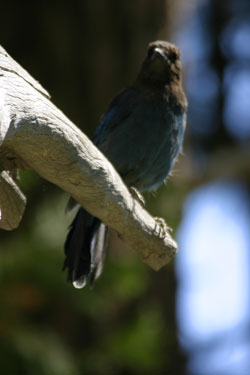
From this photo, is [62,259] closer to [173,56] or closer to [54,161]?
[173,56]

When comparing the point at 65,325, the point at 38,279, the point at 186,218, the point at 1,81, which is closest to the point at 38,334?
the point at 38,279

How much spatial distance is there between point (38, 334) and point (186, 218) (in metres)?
2.26

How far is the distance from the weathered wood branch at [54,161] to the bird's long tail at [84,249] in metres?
0.48

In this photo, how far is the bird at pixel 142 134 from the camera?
463 cm

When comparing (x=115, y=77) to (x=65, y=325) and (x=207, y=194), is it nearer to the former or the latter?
(x=207, y=194)

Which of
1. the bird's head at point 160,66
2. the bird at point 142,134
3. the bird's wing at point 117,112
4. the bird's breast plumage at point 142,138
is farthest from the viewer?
the bird's head at point 160,66

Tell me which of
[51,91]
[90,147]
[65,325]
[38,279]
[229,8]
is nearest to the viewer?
[90,147]

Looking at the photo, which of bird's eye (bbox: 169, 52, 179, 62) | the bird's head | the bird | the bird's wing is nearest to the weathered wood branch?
the bird

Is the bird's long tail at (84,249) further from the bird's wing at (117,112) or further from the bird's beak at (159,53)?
the bird's beak at (159,53)

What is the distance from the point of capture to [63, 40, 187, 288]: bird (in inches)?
182

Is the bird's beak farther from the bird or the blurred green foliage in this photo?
the blurred green foliage

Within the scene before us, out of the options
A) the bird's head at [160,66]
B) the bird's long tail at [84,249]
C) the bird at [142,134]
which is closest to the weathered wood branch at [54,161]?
the bird's long tail at [84,249]

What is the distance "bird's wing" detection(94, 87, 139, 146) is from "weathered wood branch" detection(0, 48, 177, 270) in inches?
40.5

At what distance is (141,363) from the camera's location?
610 centimetres
